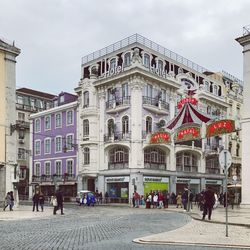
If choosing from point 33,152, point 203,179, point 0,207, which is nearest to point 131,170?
point 203,179

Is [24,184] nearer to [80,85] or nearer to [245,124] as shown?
[80,85]

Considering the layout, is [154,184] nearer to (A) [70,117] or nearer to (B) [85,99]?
(B) [85,99]

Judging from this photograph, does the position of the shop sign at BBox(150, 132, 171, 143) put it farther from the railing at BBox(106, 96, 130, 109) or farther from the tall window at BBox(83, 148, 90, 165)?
the tall window at BBox(83, 148, 90, 165)

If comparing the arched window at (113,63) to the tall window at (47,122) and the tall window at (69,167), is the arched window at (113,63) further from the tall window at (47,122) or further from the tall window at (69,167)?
the tall window at (47,122)

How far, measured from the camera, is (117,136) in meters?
48.0

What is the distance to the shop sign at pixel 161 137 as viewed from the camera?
4010 cm

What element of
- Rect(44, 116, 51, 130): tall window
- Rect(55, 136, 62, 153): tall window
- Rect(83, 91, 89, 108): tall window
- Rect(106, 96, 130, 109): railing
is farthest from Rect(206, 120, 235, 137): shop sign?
Rect(44, 116, 51, 130): tall window

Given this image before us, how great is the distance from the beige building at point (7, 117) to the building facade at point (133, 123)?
14.5 metres

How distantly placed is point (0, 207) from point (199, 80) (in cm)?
3389

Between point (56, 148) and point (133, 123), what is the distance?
15.4 metres

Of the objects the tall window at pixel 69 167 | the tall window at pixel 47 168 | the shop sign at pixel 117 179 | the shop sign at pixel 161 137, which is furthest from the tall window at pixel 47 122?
the shop sign at pixel 161 137

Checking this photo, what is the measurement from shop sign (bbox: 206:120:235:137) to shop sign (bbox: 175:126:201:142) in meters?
0.94

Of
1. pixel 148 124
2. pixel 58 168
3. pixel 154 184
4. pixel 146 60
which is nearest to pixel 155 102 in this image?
pixel 148 124

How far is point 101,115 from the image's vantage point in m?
50.3
